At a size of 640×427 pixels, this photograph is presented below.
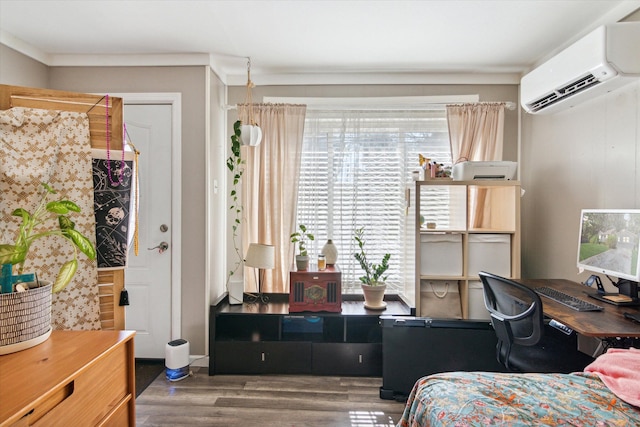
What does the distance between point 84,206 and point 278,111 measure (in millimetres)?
1806

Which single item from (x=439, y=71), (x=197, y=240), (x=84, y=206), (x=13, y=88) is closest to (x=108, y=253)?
(x=84, y=206)

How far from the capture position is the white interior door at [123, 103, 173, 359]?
9.04 feet

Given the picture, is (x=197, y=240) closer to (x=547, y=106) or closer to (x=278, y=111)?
(x=278, y=111)

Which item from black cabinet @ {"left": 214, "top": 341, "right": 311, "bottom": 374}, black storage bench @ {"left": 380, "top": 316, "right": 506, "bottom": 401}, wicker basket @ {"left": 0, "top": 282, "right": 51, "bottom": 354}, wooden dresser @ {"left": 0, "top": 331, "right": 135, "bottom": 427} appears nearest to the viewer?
wooden dresser @ {"left": 0, "top": 331, "right": 135, "bottom": 427}

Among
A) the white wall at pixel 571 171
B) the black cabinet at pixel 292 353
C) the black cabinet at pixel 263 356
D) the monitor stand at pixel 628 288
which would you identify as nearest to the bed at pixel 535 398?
the monitor stand at pixel 628 288

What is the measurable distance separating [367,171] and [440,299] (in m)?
1.21

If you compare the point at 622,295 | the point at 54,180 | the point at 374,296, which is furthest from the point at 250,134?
the point at 622,295

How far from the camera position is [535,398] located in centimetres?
115

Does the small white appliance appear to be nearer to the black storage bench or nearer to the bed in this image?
the black storage bench

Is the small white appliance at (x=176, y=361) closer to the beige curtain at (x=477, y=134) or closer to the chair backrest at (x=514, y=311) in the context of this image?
the chair backrest at (x=514, y=311)

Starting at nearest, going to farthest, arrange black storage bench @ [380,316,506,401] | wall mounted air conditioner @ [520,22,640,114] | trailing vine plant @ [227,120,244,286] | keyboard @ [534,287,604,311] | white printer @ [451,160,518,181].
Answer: keyboard @ [534,287,604,311] < wall mounted air conditioner @ [520,22,640,114] < black storage bench @ [380,316,506,401] < white printer @ [451,160,518,181] < trailing vine plant @ [227,120,244,286]

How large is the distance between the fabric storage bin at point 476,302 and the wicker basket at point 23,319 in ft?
8.01

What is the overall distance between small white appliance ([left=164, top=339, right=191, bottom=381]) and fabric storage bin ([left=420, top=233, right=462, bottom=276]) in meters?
1.86

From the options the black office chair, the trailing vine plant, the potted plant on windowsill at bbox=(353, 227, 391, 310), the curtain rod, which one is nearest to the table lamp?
the trailing vine plant
